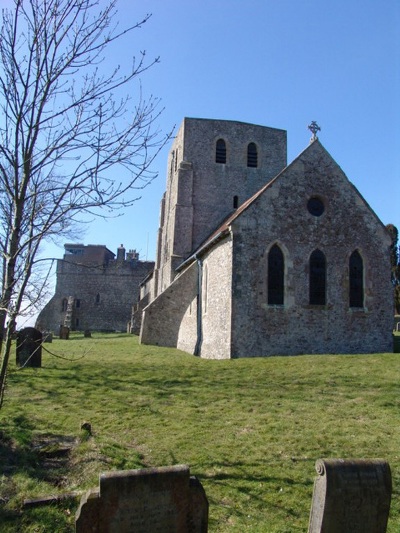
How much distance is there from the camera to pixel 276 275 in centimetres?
1550

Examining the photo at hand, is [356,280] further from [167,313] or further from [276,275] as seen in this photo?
[167,313]

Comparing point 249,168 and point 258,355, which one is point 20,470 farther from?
point 249,168

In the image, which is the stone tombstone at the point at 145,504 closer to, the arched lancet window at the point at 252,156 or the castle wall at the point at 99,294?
the arched lancet window at the point at 252,156

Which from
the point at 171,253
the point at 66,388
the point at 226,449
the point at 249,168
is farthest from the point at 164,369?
the point at 249,168

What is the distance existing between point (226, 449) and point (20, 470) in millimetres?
2732

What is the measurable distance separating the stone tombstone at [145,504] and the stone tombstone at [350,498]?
0.98 metres

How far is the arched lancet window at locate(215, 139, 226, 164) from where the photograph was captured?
27125mm

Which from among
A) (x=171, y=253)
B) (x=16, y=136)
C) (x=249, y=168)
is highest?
(x=249, y=168)

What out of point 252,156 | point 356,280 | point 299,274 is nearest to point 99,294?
point 252,156

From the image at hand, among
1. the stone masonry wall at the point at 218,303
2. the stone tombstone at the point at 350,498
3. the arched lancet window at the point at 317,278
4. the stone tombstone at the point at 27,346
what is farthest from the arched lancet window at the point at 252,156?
the stone tombstone at the point at 350,498

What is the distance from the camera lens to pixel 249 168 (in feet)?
89.0

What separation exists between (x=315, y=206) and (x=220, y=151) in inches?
490

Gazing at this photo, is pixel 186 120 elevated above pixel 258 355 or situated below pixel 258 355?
above

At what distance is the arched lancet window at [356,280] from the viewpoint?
16156 millimetres
